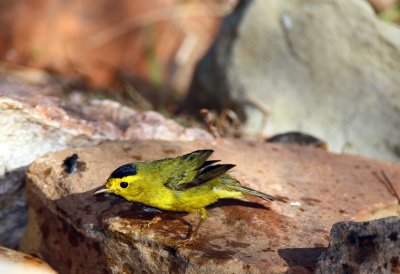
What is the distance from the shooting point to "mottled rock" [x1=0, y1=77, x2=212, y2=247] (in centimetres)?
482

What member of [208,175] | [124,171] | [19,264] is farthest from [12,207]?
[208,175]

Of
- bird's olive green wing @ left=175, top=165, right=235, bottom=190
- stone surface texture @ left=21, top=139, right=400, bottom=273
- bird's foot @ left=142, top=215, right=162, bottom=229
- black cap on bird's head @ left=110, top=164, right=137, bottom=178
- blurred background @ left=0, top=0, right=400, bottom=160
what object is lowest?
Answer: blurred background @ left=0, top=0, right=400, bottom=160

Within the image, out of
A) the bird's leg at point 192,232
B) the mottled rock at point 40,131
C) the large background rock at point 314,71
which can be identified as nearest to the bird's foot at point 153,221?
the bird's leg at point 192,232

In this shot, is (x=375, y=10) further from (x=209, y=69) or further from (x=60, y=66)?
(x=60, y=66)

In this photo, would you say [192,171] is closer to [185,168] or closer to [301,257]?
[185,168]

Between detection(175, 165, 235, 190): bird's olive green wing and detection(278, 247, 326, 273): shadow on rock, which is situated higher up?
detection(175, 165, 235, 190): bird's olive green wing

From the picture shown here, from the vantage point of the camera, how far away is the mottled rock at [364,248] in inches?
124

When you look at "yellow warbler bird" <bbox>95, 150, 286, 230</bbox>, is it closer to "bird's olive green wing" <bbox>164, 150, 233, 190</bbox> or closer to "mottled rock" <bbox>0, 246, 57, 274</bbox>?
"bird's olive green wing" <bbox>164, 150, 233, 190</bbox>

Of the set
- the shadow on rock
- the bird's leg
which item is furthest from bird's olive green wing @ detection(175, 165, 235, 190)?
the shadow on rock

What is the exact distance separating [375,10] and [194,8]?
361 centimetres

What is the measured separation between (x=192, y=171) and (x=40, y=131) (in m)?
1.17

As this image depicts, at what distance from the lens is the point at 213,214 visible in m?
4.25

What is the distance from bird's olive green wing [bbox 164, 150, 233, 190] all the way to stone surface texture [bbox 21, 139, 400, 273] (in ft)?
0.62

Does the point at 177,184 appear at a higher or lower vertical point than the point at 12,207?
higher
